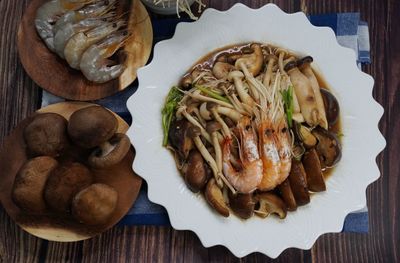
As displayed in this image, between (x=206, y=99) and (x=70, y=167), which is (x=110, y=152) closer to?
(x=70, y=167)

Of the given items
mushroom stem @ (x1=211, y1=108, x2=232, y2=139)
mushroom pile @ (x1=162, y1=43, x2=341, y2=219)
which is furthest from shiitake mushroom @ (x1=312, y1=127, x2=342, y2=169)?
mushroom stem @ (x1=211, y1=108, x2=232, y2=139)

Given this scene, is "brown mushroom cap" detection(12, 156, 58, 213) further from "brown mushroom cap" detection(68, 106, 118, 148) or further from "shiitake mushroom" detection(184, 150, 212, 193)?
"shiitake mushroom" detection(184, 150, 212, 193)

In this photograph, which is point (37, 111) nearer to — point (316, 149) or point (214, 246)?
point (214, 246)

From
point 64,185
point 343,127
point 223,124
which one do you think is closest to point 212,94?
point 223,124

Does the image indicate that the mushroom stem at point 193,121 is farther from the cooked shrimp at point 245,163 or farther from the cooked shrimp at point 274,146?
the cooked shrimp at point 274,146

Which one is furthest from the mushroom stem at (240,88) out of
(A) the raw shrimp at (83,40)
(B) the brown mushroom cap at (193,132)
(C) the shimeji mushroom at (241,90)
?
(A) the raw shrimp at (83,40)
